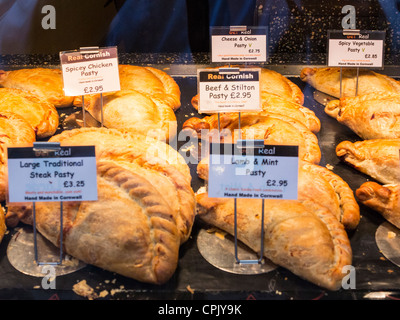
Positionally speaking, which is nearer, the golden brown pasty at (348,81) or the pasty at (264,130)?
the pasty at (264,130)

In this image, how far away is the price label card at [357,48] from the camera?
8.61 feet

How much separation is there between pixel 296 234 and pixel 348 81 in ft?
5.03

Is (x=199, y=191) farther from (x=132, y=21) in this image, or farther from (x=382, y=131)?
(x=132, y=21)

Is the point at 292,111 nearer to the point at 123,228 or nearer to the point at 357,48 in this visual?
the point at 357,48

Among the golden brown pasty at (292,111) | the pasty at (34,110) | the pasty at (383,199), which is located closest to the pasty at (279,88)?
the golden brown pasty at (292,111)

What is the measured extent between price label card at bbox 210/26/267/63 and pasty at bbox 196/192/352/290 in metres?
1.07

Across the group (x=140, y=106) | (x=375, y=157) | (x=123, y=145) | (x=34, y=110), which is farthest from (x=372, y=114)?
(x=34, y=110)

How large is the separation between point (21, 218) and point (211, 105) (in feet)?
3.03

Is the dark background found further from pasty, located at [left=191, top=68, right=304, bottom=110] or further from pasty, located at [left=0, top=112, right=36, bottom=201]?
pasty, located at [left=0, top=112, right=36, bottom=201]

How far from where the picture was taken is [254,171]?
1595mm

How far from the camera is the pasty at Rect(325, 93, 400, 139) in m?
2.40

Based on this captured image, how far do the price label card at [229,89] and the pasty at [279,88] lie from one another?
0.60 m

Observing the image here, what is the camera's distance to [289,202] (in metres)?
1.74

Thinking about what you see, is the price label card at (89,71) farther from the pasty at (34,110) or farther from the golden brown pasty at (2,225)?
the golden brown pasty at (2,225)
